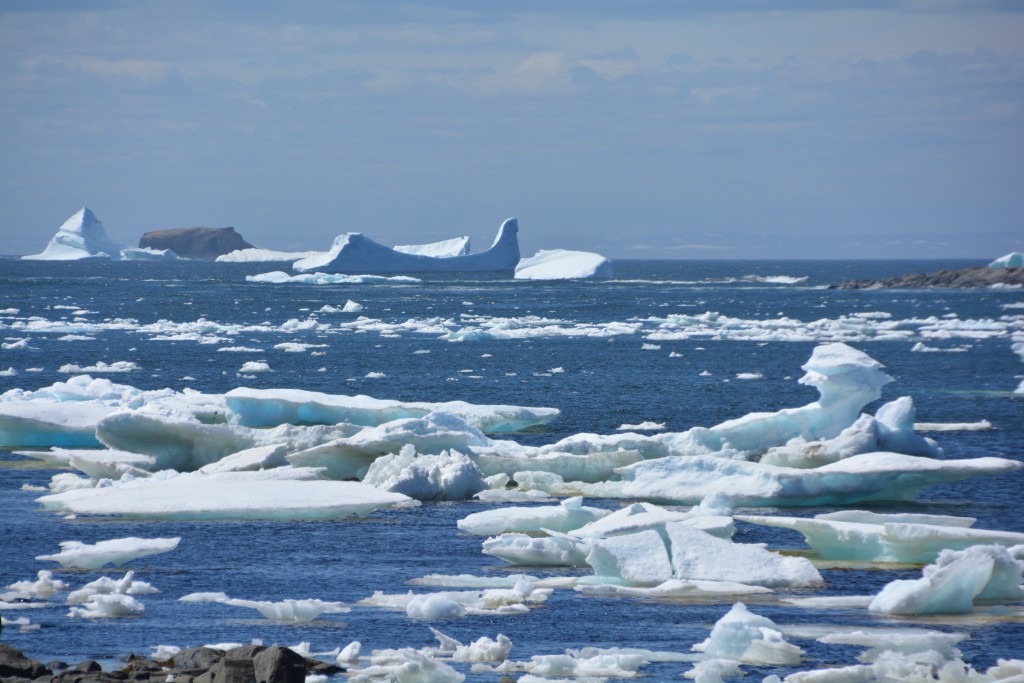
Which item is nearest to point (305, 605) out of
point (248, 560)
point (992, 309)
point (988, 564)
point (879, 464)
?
point (248, 560)

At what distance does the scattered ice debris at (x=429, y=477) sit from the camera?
14.9 m

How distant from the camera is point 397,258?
93.6 meters

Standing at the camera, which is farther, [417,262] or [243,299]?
[417,262]

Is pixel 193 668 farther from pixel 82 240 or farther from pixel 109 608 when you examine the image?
pixel 82 240

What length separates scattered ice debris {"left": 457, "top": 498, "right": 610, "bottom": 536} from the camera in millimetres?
12516

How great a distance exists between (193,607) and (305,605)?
38.3 inches

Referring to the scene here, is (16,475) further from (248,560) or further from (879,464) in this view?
(879,464)

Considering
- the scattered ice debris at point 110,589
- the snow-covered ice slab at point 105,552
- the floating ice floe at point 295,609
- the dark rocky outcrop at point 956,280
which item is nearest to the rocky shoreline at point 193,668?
the floating ice floe at point 295,609

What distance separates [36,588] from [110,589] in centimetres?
60

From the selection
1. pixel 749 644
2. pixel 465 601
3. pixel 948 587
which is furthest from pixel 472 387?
pixel 749 644

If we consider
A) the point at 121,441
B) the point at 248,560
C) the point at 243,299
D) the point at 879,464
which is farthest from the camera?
the point at 243,299

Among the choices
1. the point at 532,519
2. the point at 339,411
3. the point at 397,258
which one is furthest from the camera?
the point at 397,258

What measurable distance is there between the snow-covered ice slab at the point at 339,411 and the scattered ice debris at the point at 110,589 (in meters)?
8.30

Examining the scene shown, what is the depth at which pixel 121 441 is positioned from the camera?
643 inches
